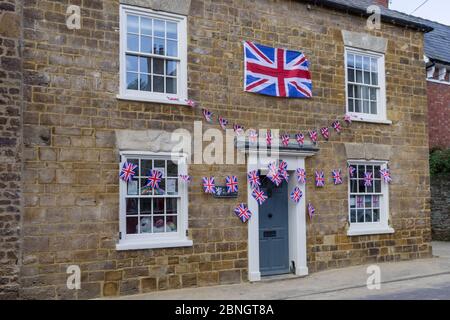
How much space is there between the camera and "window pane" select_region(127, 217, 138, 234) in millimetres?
9510

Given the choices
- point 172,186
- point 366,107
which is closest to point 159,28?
point 172,186

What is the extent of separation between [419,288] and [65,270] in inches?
253

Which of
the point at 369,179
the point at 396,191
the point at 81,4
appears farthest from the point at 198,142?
the point at 396,191

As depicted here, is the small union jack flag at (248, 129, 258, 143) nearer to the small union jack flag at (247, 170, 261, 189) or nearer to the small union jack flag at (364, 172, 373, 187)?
the small union jack flag at (247, 170, 261, 189)

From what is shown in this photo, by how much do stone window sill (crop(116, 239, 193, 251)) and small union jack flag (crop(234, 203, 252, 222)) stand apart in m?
1.20

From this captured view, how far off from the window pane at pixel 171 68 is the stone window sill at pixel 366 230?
216 inches

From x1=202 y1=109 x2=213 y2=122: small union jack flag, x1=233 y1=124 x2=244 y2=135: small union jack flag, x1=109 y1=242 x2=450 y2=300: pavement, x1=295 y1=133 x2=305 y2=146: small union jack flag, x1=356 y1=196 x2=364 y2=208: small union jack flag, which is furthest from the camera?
x1=356 y1=196 x2=364 y2=208: small union jack flag

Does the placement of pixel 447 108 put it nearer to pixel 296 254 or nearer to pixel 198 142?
pixel 296 254

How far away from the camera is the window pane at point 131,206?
951 cm

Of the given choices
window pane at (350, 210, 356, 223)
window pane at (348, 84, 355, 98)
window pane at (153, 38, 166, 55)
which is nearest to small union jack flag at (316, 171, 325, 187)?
window pane at (350, 210, 356, 223)

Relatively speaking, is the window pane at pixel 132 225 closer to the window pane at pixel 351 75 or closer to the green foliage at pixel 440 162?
the window pane at pixel 351 75

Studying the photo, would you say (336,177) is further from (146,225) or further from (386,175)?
(146,225)

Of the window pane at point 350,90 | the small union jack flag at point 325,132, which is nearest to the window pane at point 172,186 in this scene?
the small union jack flag at point 325,132

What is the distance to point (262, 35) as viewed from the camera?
11.2 m
